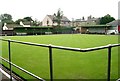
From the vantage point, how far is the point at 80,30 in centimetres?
5094

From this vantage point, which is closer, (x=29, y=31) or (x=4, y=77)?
(x=4, y=77)

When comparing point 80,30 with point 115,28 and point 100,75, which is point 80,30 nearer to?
point 115,28

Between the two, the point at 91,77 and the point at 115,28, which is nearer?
the point at 91,77

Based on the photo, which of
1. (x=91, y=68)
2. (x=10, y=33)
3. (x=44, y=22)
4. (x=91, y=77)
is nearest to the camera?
(x=91, y=77)

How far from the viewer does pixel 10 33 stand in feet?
135

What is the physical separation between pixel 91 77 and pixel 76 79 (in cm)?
46

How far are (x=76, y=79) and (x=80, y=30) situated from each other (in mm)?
47295

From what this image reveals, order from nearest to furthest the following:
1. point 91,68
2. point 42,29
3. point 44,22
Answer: point 91,68, point 42,29, point 44,22

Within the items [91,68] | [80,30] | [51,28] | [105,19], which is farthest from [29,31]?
[91,68]

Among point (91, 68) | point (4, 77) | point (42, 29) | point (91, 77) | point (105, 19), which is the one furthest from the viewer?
point (105, 19)

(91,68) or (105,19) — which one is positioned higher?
(105,19)

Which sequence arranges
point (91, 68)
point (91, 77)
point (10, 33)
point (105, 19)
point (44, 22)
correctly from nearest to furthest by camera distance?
point (91, 77) → point (91, 68) → point (10, 33) → point (105, 19) → point (44, 22)

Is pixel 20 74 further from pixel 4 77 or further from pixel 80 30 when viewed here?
pixel 80 30

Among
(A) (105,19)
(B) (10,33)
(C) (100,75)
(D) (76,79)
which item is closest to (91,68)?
(C) (100,75)
